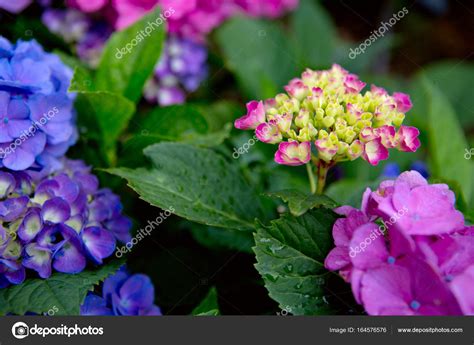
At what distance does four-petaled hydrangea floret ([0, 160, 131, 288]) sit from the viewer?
2.59ft

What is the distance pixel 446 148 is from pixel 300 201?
62cm

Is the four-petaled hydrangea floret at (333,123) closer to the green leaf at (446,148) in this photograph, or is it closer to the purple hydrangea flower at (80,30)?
the green leaf at (446,148)

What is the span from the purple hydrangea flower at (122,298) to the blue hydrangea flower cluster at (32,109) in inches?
7.8

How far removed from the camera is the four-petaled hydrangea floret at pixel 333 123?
29.7 inches

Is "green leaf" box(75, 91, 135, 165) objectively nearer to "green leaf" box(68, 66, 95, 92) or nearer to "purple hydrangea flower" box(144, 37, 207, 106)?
"green leaf" box(68, 66, 95, 92)

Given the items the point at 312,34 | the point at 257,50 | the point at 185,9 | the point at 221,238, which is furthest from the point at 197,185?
the point at 312,34

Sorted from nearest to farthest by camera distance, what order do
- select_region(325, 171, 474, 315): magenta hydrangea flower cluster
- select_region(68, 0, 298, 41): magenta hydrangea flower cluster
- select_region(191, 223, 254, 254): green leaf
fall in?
select_region(325, 171, 474, 315): magenta hydrangea flower cluster
select_region(191, 223, 254, 254): green leaf
select_region(68, 0, 298, 41): magenta hydrangea flower cluster

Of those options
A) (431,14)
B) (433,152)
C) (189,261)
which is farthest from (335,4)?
(189,261)

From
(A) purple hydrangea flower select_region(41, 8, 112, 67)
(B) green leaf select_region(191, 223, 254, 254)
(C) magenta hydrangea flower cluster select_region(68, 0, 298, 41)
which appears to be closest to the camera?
(B) green leaf select_region(191, 223, 254, 254)

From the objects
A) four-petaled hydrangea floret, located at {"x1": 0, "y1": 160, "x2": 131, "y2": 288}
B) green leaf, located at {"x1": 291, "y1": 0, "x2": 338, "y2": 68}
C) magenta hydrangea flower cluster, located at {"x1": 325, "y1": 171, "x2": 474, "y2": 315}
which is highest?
magenta hydrangea flower cluster, located at {"x1": 325, "y1": 171, "x2": 474, "y2": 315}

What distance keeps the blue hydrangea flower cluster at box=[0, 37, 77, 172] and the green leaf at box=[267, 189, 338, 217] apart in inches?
13.8

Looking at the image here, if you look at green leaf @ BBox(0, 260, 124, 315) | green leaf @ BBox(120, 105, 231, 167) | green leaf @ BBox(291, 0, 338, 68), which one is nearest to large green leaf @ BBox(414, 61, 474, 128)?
green leaf @ BBox(291, 0, 338, 68)

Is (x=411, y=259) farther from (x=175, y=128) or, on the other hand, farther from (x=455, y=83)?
(x=455, y=83)

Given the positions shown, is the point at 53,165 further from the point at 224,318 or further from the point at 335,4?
the point at 335,4
